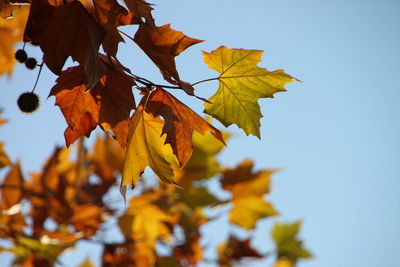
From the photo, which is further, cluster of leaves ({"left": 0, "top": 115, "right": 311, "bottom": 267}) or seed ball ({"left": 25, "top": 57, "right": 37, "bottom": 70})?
cluster of leaves ({"left": 0, "top": 115, "right": 311, "bottom": 267})

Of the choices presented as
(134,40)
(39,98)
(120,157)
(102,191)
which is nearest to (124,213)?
(102,191)

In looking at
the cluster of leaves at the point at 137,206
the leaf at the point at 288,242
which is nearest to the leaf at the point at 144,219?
the cluster of leaves at the point at 137,206

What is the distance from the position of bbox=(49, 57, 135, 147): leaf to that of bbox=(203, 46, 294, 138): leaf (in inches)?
8.2

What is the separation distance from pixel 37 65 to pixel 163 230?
77.9 inches

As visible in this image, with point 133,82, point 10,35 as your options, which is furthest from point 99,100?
point 10,35

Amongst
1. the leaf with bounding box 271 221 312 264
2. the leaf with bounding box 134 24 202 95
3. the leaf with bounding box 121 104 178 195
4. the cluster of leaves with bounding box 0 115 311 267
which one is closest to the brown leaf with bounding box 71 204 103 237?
the cluster of leaves with bounding box 0 115 311 267

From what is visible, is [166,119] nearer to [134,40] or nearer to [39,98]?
[134,40]

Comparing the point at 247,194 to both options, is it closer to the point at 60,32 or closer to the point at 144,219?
the point at 144,219

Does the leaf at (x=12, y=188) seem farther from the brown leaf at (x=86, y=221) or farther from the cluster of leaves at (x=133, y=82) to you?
the cluster of leaves at (x=133, y=82)

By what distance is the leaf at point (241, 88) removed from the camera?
0.99 m

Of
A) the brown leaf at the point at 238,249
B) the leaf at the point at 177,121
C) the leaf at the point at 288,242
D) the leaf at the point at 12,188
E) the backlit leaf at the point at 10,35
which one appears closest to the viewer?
the leaf at the point at 177,121

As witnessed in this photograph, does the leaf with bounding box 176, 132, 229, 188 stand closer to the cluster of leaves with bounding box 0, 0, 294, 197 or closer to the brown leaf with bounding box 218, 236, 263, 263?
the brown leaf with bounding box 218, 236, 263, 263

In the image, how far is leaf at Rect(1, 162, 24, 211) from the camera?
2049 millimetres

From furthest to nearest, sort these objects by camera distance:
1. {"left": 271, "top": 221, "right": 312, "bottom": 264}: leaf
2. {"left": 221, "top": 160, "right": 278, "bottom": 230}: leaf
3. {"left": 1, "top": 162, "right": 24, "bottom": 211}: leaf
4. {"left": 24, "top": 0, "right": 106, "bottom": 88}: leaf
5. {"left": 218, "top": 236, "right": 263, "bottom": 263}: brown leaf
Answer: {"left": 271, "top": 221, "right": 312, "bottom": 264}: leaf, {"left": 218, "top": 236, "right": 263, "bottom": 263}: brown leaf, {"left": 221, "top": 160, "right": 278, "bottom": 230}: leaf, {"left": 1, "top": 162, "right": 24, "bottom": 211}: leaf, {"left": 24, "top": 0, "right": 106, "bottom": 88}: leaf
